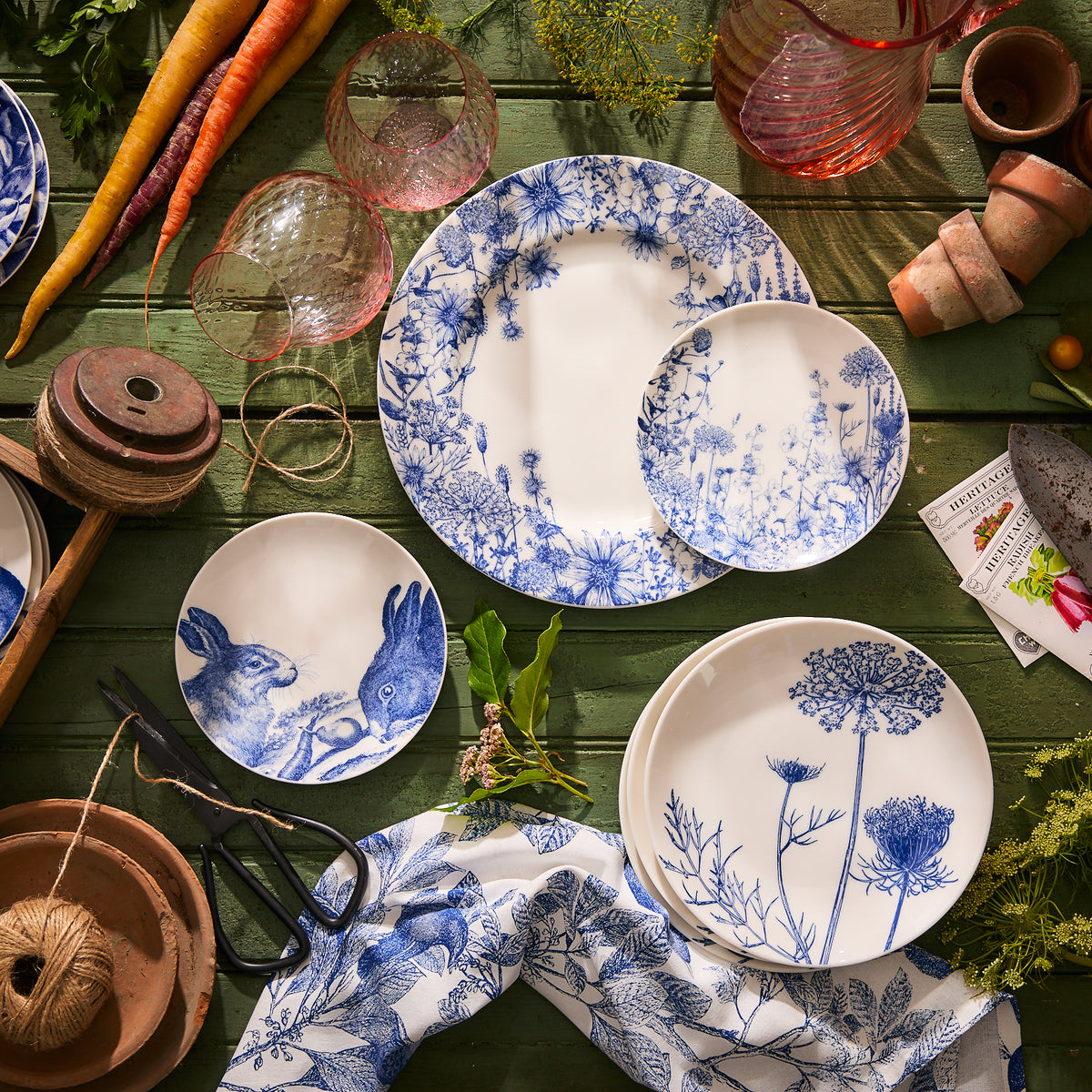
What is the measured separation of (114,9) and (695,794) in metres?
1.19

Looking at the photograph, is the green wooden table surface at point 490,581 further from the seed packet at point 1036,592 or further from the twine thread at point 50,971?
the twine thread at point 50,971

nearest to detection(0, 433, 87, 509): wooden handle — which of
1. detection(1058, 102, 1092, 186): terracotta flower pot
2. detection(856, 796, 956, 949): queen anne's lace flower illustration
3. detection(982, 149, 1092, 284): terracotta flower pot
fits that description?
detection(856, 796, 956, 949): queen anne's lace flower illustration

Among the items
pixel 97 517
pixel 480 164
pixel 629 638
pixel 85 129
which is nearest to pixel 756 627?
pixel 629 638

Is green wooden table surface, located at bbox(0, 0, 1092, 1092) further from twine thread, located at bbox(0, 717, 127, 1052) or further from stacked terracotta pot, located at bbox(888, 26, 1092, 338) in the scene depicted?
twine thread, located at bbox(0, 717, 127, 1052)

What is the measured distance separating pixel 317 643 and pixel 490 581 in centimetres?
23

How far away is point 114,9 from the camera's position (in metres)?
0.97

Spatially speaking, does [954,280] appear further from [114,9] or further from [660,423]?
[114,9]

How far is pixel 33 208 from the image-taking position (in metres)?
0.99

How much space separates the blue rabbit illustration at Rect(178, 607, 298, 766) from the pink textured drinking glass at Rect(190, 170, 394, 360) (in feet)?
1.12

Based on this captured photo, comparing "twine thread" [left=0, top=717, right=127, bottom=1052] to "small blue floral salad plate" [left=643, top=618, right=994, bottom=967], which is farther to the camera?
"small blue floral salad plate" [left=643, top=618, right=994, bottom=967]

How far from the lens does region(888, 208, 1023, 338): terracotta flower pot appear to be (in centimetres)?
96

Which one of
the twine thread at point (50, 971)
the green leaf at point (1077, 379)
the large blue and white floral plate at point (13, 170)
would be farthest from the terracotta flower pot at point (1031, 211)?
the twine thread at point (50, 971)

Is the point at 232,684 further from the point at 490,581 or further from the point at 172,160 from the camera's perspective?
the point at 172,160

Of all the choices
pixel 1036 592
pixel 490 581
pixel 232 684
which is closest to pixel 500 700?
pixel 490 581
